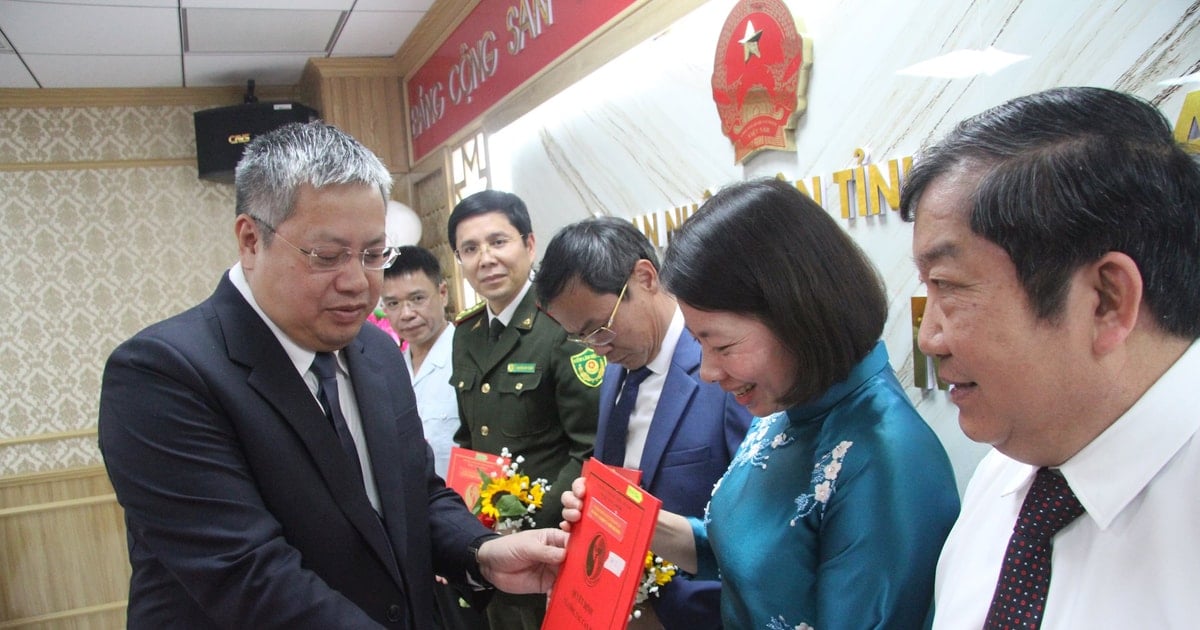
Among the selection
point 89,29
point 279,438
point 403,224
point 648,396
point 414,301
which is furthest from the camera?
point 403,224

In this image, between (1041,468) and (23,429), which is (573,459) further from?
(23,429)

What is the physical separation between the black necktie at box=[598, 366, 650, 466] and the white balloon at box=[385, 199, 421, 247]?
12.2ft

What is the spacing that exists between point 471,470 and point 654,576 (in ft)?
2.37

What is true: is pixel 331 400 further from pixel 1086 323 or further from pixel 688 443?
pixel 1086 323

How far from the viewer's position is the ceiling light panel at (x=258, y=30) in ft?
15.1

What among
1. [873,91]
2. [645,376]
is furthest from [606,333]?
[873,91]

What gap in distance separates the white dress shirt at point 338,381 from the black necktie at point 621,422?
52 cm

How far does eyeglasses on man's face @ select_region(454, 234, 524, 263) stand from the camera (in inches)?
104

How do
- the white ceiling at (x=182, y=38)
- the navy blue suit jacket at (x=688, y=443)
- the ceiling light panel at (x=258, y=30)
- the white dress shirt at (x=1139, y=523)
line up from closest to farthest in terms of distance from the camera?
the white dress shirt at (x=1139, y=523) → the navy blue suit jacket at (x=688, y=443) → the white ceiling at (x=182, y=38) → the ceiling light panel at (x=258, y=30)

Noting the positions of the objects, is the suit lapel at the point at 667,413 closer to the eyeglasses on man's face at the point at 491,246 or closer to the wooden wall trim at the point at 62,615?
the eyeglasses on man's face at the point at 491,246

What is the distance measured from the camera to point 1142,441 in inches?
29.0

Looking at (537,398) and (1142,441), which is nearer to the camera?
(1142,441)

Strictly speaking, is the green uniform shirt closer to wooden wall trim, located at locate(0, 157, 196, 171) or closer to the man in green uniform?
the man in green uniform

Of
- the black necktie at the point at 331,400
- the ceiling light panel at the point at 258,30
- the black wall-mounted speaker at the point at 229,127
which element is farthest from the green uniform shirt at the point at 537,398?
the black wall-mounted speaker at the point at 229,127
